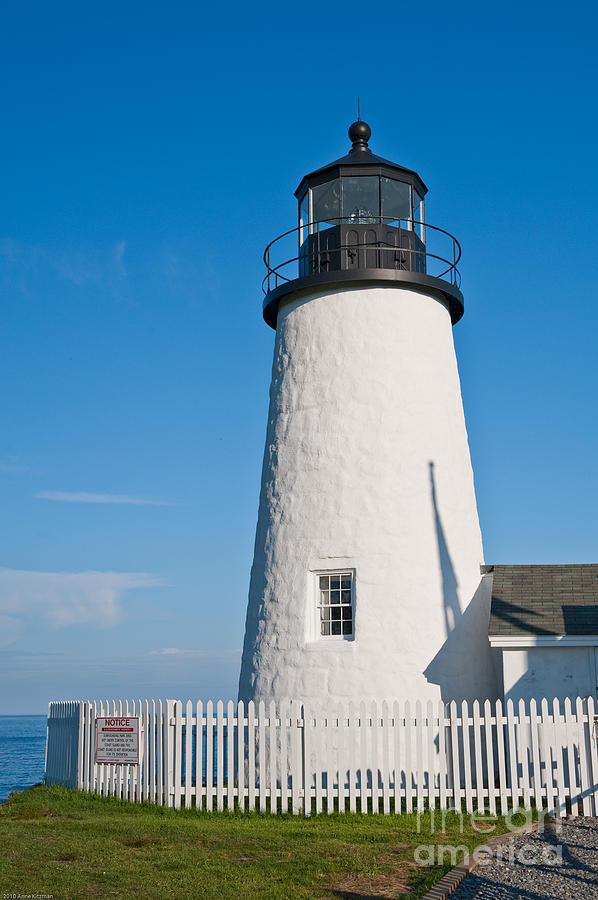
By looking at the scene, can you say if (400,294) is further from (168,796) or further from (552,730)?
(168,796)

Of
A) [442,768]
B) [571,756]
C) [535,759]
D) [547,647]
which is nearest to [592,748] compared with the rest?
[571,756]

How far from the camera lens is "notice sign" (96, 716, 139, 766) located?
534 inches

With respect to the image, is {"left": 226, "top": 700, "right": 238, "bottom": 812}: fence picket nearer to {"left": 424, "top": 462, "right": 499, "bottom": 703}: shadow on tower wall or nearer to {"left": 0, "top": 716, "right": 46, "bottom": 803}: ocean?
{"left": 424, "top": 462, "right": 499, "bottom": 703}: shadow on tower wall

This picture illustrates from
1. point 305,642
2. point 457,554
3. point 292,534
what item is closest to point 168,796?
point 305,642

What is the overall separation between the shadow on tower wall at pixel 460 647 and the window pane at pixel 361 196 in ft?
15.7

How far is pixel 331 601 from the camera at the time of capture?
48.3ft

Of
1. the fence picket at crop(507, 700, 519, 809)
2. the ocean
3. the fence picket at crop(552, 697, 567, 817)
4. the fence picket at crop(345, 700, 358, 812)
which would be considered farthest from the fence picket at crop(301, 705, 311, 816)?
the ocean

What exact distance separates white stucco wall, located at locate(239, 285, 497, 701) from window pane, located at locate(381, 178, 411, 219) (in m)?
1.73

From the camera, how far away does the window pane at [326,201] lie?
16453 millimetres

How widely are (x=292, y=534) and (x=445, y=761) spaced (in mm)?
4501

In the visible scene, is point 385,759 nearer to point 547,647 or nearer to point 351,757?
point 351,757

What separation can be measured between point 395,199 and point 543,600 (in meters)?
7.57

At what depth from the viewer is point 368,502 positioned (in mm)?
14766

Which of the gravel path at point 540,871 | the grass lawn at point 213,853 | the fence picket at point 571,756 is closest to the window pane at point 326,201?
the fence picket at point 571,756
